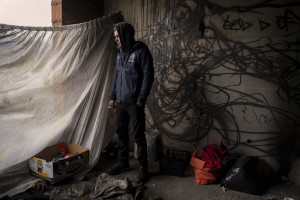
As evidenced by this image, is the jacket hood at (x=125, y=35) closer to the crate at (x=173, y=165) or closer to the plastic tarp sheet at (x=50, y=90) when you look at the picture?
the plastic tarp sheet at (x=50, y=90)

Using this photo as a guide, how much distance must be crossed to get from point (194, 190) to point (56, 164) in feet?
5.65

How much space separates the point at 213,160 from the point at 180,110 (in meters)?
0.95

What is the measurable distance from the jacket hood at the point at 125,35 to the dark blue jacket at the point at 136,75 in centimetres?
7

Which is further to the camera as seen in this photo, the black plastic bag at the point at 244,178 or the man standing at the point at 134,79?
the man standing at the point at 134,79

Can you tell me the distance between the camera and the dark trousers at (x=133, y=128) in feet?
9.91

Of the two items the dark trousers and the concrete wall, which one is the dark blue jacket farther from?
the concrete wall

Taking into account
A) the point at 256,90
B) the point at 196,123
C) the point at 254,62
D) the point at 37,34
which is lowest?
the point at 196,123

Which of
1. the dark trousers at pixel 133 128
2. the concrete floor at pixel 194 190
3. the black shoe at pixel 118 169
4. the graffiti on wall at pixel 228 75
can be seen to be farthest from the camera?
the black shoe at pixel 118 169

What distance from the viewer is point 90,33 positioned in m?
3.35

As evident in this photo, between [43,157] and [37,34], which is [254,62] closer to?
[37,34]

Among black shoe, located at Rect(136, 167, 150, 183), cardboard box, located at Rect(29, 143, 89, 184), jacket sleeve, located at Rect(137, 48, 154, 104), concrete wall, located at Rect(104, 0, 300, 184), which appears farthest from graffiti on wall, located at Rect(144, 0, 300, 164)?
cardboard box, located at Rect(29, 143, 89, 184)

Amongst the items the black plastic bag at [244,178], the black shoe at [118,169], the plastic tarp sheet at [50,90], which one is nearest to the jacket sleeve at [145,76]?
the plastic tarp sheet at [50,90]

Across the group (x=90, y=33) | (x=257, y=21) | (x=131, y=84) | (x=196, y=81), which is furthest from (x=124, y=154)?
(x=257, y=21)

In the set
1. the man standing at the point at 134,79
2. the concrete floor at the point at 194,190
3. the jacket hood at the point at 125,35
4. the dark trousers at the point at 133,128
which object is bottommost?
the concrete floor at the point at 194,190
